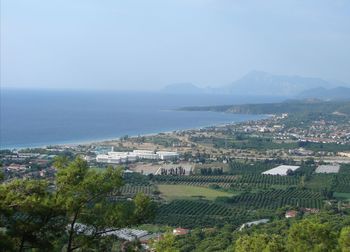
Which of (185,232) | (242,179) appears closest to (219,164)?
(242,179)

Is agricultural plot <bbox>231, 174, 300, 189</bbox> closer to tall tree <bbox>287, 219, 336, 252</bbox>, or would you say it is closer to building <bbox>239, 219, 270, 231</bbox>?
building <bbox>239, 219, 270, 231</bbox>

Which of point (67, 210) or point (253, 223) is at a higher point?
point (67, 210)

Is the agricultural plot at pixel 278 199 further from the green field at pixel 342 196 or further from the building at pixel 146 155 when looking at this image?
the building at pixel 146 155

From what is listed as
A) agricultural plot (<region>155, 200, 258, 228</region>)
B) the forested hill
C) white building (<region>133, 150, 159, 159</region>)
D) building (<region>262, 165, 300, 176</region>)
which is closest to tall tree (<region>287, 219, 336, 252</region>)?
agricultural plot (<region>155, 200, 258, 228</region>)

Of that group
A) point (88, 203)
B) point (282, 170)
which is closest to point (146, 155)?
point (282, 170)

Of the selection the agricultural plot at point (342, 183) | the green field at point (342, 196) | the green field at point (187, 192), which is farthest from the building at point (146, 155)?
the green field at point (342, 196)

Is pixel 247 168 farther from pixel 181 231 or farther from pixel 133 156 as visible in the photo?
pixel 181 231
